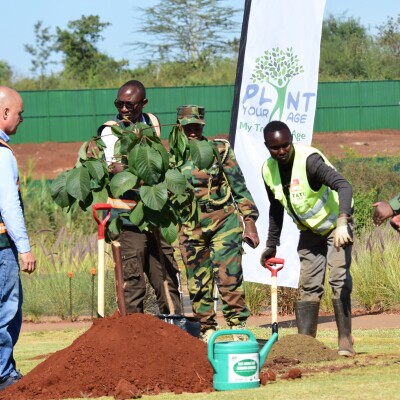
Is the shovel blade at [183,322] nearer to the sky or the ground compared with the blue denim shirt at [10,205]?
nearer to the ground

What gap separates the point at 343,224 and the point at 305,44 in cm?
488

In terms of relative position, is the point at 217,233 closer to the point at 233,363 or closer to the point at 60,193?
the point at 60,193

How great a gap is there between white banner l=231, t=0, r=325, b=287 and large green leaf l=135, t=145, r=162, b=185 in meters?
4.85

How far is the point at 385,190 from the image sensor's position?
2530 cm

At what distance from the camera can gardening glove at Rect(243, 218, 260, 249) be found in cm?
1027

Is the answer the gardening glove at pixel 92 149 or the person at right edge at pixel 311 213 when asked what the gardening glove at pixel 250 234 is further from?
the gardening glove at pixel 92 149

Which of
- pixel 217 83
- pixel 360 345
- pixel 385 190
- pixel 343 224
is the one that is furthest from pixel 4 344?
pixel 217 83

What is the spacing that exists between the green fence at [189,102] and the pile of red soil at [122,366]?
123 ft

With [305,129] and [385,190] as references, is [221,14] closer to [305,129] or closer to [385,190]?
[385,190]

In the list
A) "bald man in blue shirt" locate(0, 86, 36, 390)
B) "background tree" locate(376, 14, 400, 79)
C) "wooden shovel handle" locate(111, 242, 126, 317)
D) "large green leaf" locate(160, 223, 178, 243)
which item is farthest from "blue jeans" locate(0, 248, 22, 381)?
"background tree" locate(376, 14, 400, 79)

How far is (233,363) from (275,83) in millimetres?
6207

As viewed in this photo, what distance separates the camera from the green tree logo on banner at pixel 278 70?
43.3ft

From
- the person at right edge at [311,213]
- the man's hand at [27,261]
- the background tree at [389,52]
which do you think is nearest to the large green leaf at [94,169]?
the man's hand at [27,261]

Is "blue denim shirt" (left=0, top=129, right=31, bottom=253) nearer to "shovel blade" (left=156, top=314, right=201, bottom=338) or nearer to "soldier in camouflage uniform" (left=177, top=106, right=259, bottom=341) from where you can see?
"shovel blade" (left=156, top=314, right=201, bottom=338)
